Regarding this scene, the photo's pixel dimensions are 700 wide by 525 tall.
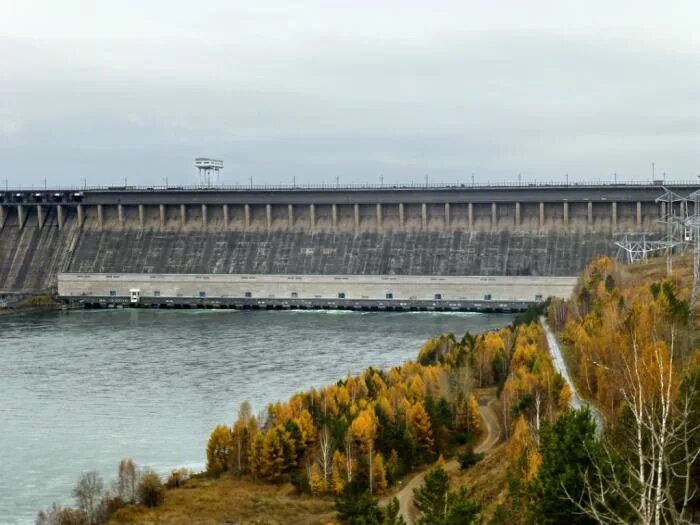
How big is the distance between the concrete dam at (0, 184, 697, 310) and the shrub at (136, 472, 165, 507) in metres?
35.2

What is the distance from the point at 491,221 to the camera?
56125 mm

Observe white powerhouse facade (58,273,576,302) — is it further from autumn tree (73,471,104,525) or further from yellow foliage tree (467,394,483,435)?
autumn tree (73,471,104,525)

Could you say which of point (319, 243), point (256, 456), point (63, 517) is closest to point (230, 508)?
point (256, 456)

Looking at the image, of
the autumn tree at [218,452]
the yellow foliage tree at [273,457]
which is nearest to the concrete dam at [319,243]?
the autumn tree at [218,452]

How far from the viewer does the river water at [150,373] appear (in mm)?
20875

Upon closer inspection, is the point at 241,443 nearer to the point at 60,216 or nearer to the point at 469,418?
the point at 469,418

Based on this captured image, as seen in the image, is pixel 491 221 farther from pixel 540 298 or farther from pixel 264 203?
pixel 264 203

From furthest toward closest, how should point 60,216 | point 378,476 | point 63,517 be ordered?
point 60,216, point 378,476, point 63,517

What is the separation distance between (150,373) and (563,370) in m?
14.5

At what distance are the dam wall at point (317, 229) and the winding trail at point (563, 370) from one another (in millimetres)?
18614

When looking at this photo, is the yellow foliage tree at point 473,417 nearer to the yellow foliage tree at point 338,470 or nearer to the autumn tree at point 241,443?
the yellow foliage tree at point 338,470

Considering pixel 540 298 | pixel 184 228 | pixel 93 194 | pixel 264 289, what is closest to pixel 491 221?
pixel 540 298

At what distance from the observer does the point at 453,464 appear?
19062mm

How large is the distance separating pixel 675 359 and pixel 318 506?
691cm
